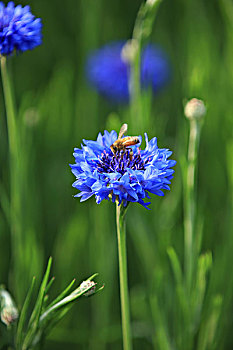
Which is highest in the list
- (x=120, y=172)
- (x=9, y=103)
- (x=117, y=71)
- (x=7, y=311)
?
(x=117, y=71)

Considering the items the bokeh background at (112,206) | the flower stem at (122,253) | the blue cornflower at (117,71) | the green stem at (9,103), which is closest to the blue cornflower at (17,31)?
the green stem at (9,103)

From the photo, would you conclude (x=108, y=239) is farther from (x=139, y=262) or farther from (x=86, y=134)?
(x=86, y=134)

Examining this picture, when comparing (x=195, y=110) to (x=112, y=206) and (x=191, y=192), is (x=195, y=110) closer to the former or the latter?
(x=191, y=192)

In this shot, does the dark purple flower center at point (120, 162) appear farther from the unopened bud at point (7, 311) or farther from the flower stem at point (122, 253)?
the unopened bud at point (7, 311)

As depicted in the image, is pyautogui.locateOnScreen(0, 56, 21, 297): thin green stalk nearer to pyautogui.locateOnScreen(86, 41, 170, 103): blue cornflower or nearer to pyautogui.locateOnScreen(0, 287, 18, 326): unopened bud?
pyautogui.locateOnScreen(0, 287, 18, 326): unopened bud

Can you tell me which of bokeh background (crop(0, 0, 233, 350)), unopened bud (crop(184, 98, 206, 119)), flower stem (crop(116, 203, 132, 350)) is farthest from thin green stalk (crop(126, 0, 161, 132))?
flower stem (crop(116, 203, 132, 350))

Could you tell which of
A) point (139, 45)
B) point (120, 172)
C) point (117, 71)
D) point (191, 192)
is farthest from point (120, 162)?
point (117, 71)

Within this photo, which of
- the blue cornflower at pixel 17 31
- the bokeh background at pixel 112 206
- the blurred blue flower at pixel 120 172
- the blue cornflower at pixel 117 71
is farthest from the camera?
the blue cornflower at pixel 117 71
